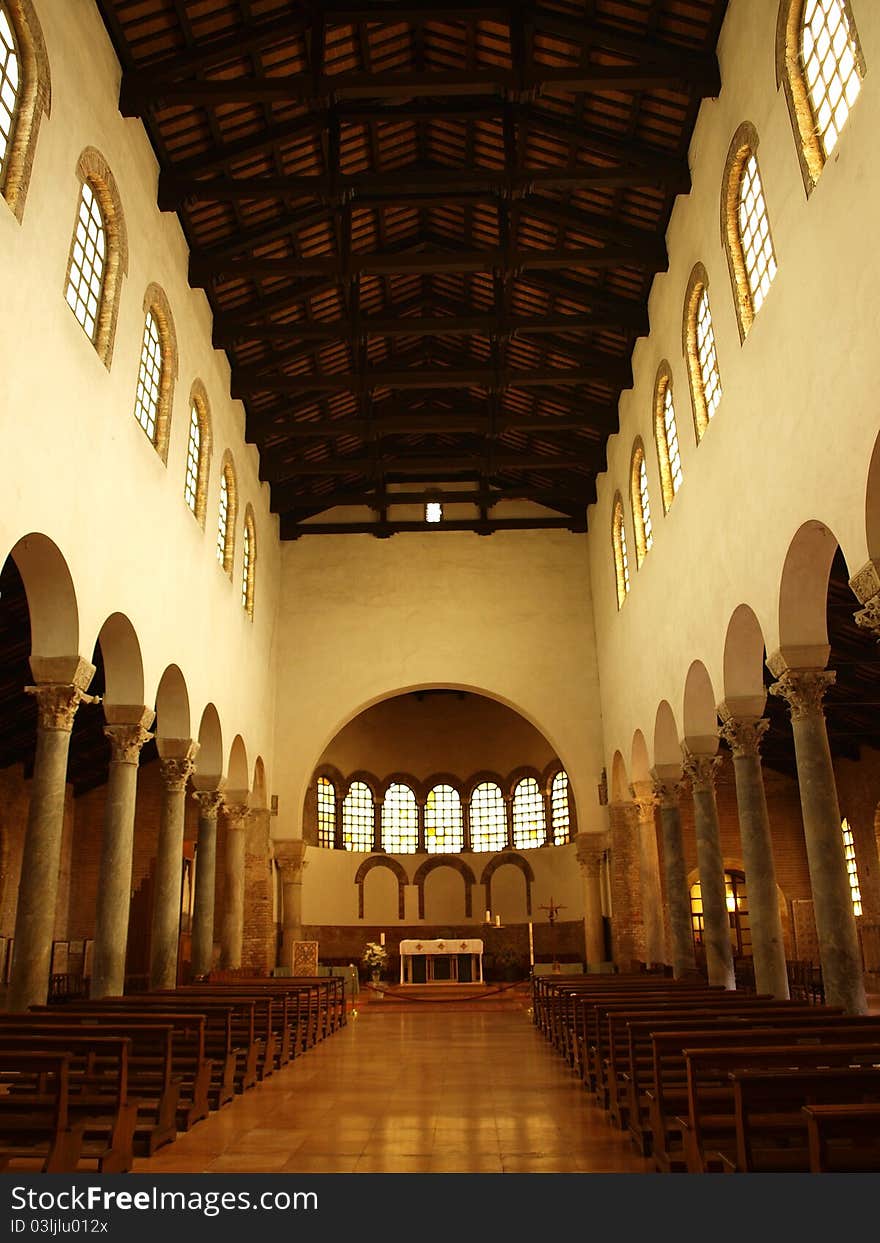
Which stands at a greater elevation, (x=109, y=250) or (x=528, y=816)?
(x=109, y=250)

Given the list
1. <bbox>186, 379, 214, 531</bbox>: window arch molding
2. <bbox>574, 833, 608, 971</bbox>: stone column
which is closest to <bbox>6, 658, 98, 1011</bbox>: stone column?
<bbox>186, 379, 214, 531</bbox>: window arch molding

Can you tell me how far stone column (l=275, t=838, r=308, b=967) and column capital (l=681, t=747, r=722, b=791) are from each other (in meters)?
12.7

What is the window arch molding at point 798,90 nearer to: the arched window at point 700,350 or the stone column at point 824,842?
the arched window at point 700,350

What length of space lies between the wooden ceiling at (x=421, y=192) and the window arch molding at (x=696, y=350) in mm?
1656

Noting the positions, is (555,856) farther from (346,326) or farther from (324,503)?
(346,326)

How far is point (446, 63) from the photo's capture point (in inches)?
701

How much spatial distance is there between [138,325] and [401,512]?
1561 cm

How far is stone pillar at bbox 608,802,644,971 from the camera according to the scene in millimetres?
26484

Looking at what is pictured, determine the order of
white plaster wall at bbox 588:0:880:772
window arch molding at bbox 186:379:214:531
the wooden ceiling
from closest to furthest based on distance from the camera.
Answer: white plaster wall at bbox 588:0:880:772
the wooden ceiling
window arch molding at bbox 186:379:214:531

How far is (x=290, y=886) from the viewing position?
93.2 ft

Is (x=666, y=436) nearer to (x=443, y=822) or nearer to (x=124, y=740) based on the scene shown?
(x=124, y=740)

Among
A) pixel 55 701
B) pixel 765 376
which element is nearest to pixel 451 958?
pixel 55 701

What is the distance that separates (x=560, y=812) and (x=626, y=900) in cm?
981

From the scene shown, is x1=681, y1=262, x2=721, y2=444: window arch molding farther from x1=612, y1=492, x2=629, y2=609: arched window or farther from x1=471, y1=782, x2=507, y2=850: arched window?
x1=471, y1=782, x2=507, y2=850: arched window
